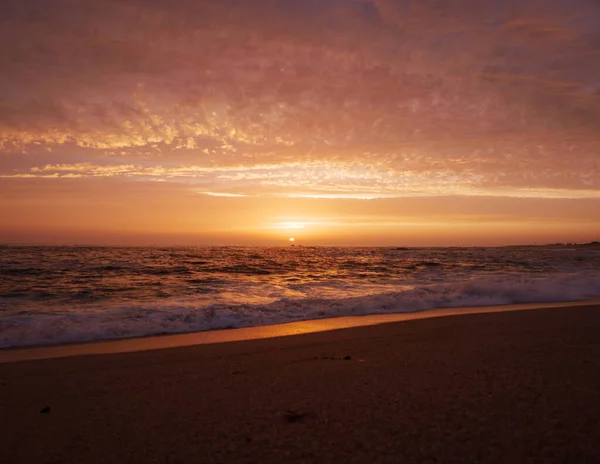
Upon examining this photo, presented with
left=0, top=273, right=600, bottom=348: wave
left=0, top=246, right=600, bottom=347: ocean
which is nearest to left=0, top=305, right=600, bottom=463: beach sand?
left=0, top=273, right=600, bottom=348: wave

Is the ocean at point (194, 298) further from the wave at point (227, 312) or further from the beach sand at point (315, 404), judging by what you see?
the beach sand at point (315, 404)

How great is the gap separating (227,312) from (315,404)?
792 cm

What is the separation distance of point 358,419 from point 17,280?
21.6 m

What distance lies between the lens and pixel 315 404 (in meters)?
4.99

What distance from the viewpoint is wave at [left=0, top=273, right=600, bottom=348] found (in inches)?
412

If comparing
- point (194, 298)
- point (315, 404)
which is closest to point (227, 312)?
point (194, 298)

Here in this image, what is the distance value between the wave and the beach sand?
269cm

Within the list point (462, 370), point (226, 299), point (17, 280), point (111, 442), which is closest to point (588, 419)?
point (462, 370)

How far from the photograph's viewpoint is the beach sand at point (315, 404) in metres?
3.96

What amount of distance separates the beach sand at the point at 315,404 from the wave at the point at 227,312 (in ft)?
8.82

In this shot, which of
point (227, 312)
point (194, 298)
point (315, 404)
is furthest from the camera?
point (194, 298)

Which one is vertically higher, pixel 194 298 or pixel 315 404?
pixel 315 404

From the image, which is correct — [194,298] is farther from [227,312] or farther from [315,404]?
[315,404]

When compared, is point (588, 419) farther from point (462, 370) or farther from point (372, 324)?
point (372, 324)
